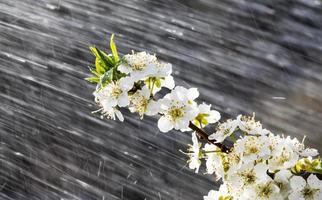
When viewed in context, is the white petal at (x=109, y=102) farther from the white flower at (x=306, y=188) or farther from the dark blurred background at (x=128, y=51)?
the dark blurred background at (x=128, y=51)

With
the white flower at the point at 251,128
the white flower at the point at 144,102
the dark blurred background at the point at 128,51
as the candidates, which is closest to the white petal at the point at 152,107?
the white flower at the point at 144,102

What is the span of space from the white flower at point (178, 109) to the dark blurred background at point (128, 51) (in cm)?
136

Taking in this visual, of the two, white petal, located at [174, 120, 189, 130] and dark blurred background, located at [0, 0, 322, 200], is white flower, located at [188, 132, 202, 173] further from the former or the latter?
dark blurred background, located at [0, 0, 322, 200]

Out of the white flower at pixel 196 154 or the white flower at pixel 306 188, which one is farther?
the white flower at pixel 196 154

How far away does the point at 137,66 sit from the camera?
92 cm

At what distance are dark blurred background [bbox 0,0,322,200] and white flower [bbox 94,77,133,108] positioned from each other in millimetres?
1423

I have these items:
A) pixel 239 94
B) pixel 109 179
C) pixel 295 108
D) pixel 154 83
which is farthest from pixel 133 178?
pixel 154 83

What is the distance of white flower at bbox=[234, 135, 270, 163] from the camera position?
85 cm

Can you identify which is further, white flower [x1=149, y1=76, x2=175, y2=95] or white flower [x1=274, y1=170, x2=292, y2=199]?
white flower [x1=149, y1=76, x2=175, y2=95]

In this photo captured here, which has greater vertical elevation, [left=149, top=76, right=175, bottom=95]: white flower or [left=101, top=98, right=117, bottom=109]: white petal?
[left=149, top=76, right=175, bottom=95]: white flower

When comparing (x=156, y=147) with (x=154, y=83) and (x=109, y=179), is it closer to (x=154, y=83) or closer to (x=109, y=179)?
(x=109, y=179)

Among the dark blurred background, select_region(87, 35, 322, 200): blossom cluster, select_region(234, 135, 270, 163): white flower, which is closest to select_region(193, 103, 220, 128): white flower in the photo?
select_region(87, 35, 322, 200): blossom cluster

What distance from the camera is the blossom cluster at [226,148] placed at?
858 millimetres

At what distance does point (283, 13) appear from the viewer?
2426mm
